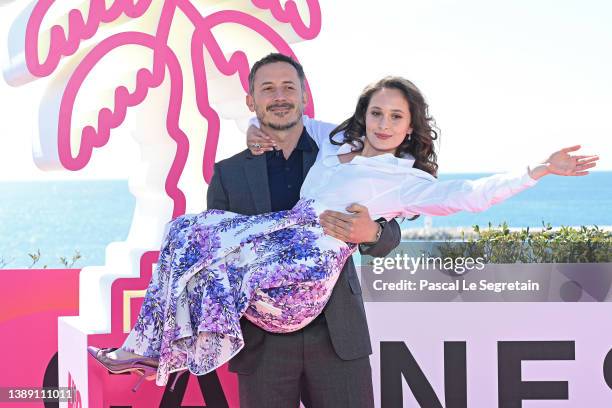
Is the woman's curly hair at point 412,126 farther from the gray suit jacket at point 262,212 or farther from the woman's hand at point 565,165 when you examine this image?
the woman's hand at point 565,165

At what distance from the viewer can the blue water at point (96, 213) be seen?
1407 inches

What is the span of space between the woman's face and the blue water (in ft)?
96.7

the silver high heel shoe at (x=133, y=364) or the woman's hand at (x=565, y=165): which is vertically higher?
the woman's hand at (x=565, y=165)

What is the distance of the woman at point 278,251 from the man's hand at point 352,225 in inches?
1.6

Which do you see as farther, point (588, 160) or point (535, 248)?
point (535, 248)

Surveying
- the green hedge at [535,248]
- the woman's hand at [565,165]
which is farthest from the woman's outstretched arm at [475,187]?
the green hedge at [535,248]

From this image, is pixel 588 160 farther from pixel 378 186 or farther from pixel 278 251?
pixel 278 251

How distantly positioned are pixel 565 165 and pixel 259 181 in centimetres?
93

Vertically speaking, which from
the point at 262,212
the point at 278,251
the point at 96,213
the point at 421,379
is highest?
the point at 262,212

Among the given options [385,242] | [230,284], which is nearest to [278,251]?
[230,284]

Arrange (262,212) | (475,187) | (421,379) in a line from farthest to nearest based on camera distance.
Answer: (421,379), (262,212), (475,187)

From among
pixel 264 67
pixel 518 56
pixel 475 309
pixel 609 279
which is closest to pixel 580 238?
pixel 609 279

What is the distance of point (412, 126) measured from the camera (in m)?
3.07

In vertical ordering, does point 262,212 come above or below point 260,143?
below
